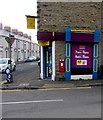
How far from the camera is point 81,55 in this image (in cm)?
1273

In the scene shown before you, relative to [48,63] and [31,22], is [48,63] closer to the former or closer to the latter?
[48,63]

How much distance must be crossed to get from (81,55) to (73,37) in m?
1.51

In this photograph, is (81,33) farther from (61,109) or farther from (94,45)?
(61,109)

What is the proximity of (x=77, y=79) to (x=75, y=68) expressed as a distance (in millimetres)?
813

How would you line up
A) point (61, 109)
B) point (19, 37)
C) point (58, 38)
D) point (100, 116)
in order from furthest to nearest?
point (19, 37) → point (58, 38) → point (61, 109) → point (100, 116)

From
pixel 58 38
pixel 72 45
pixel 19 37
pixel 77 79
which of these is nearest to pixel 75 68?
pixel 77 79

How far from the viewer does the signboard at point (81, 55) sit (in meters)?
12.6

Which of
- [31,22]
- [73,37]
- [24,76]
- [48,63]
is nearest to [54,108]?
[73,37]

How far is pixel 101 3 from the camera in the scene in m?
12.9

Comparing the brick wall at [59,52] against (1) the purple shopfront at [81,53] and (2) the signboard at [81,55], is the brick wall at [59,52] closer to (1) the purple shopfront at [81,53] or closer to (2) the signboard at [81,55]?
(1) the purple shopfront at [81,53]

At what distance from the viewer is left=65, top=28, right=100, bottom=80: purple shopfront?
485 inches

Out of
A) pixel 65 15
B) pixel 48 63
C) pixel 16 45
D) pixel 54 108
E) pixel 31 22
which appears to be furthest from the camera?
pixel 16 45

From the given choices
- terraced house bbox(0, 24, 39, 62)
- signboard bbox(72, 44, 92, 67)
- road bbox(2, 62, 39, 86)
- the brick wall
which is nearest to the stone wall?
the brick wall

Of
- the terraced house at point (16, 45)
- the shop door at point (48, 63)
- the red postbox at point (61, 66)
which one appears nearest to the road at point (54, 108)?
the red postbox at point (61, 66)
